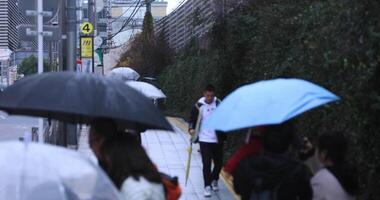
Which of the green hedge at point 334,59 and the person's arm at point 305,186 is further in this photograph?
the green hedge at point 334,59

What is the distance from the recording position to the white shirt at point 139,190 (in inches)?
153

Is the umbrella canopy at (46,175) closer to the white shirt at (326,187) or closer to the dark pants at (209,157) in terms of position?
the white shirt at (326,187)

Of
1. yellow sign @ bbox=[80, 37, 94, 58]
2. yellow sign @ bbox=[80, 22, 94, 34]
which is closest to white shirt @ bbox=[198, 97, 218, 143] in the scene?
yellow sign @ bbox=[80, 37, 94, 58]

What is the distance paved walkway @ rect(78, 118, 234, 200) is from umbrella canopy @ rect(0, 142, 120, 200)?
3.72 m

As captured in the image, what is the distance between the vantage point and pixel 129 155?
4.06m

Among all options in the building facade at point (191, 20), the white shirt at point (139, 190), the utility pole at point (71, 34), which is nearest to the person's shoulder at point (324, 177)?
the white shirt at point (139, 190)

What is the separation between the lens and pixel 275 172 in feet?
14.2

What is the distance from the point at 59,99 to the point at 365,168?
3.75 m

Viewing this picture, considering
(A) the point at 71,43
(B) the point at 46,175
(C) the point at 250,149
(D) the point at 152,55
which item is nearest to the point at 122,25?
(D) the point at 152,55

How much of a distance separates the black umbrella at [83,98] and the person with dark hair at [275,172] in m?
0.61

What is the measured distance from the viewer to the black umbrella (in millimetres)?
4102

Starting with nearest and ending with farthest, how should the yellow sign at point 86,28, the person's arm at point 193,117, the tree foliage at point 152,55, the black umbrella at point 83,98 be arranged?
the black umbrella at point 83,98
the person's arm at point 193,117
the yellow sign at point 86,28
the tree foliage at point 152,55

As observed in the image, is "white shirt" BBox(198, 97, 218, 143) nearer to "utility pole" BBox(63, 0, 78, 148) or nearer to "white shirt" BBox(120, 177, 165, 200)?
"utility pole" BBox(63, 0, 78, 148)

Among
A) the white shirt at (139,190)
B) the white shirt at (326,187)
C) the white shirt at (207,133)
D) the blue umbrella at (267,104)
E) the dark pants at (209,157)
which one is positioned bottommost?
the dark pants at (209,157)
